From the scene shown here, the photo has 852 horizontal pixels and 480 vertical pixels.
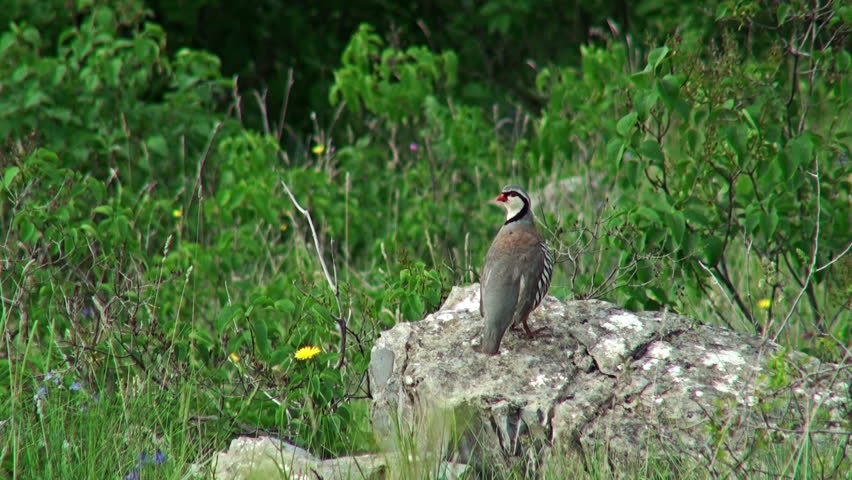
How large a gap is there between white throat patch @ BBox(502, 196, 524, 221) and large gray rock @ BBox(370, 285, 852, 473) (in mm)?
706

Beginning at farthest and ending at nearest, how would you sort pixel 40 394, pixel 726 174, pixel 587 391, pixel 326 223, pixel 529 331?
1. pixel 326 223
2. pixel 726 174
3. pixel 529 331
4. pixel 40 394
5. pixel 587 391

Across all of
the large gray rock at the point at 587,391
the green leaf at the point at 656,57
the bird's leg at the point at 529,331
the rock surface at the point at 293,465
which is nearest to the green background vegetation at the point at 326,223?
the green leaf at the point at 656,57

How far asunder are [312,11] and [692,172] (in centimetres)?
678

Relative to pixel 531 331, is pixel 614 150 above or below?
above

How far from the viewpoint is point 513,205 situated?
523cm

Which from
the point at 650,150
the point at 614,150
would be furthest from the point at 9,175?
the point at 650,150

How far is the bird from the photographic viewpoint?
435 centimetres

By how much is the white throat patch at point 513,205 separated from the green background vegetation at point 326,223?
0.23 meters

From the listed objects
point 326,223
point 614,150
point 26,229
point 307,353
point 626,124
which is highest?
point 626,124

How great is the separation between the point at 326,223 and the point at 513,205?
87.1 inches

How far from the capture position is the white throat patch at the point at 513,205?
5.20 m

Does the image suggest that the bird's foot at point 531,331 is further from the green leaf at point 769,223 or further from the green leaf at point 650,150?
the green leaf at point 769,223

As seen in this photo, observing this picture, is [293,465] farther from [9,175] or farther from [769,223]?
[769,223]

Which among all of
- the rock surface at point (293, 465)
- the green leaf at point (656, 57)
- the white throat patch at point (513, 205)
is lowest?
the rock surface at point (293, 465)
